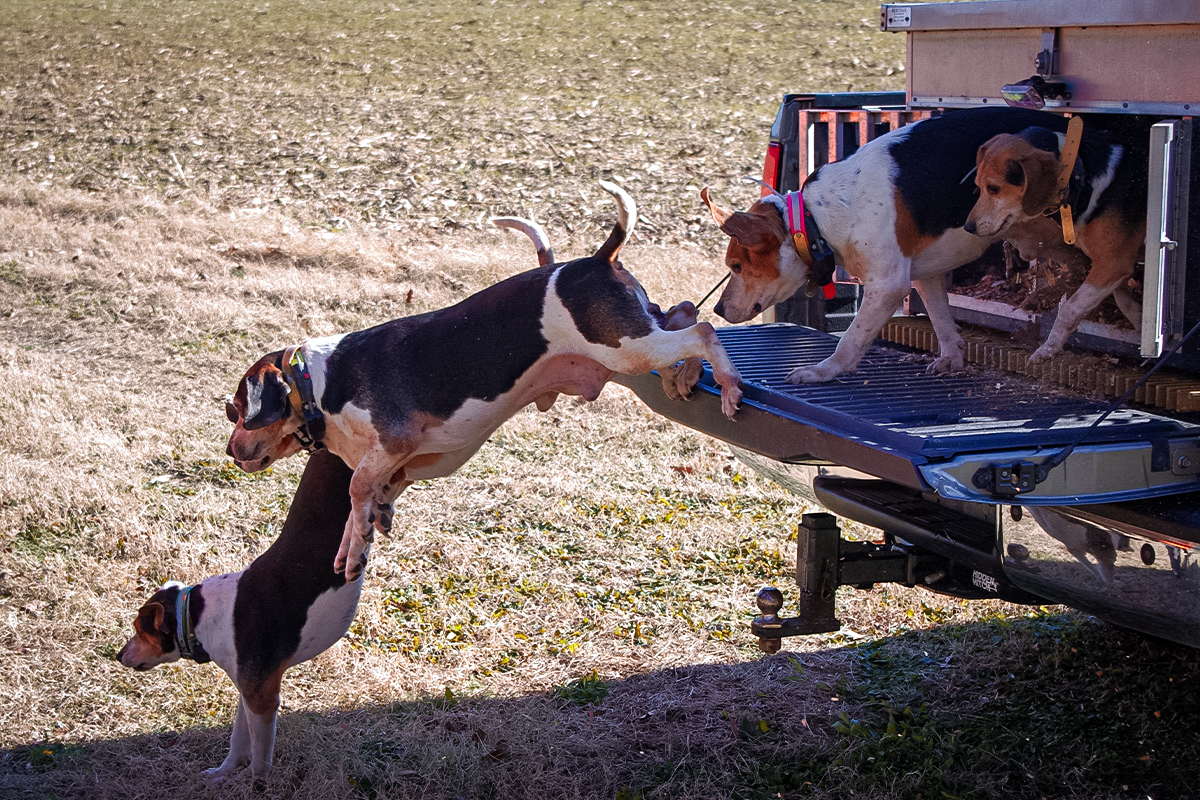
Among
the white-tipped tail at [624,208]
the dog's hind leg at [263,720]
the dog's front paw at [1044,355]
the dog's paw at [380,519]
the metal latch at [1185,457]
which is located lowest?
the dog's hind leg at [263,720]

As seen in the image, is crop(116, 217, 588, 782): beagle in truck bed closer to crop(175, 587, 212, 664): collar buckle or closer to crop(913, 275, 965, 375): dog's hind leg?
crop(175, 587, 212, 664): collar buckle

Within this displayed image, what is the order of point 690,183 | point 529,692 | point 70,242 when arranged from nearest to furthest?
1. point 529,692
2. point 70,242
3. point 690,183

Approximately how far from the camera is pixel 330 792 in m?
3.77

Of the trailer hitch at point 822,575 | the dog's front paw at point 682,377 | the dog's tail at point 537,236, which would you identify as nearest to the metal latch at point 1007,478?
the trailer hitch at point 822,575

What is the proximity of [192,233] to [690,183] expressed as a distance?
5169mm

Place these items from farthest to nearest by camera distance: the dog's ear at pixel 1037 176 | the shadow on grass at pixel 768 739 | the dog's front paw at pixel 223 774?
1. the dog's front paw at pixel 223 774
2. the shadow on grass at pixel 768 739
3. the dog's ear at pixel 1037 176

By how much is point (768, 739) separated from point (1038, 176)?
2.02 metres

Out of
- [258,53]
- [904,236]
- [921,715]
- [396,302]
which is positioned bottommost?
[921,715]

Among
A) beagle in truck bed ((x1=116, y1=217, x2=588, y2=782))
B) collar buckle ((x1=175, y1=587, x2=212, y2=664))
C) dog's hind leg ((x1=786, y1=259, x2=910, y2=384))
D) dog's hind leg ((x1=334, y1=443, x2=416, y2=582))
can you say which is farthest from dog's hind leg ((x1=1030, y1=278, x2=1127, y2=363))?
collar buckle ((x1=175, y1=587, x2=212, y2=664))

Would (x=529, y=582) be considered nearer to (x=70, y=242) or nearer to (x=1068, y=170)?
(x=1068, y=170)

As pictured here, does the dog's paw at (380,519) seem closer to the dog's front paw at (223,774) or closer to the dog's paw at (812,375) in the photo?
the dog's front paw at (223,774)

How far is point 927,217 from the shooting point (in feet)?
12.8

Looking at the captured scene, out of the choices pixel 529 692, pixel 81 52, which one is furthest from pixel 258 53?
pixel 529 692

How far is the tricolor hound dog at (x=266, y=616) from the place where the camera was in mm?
3881
